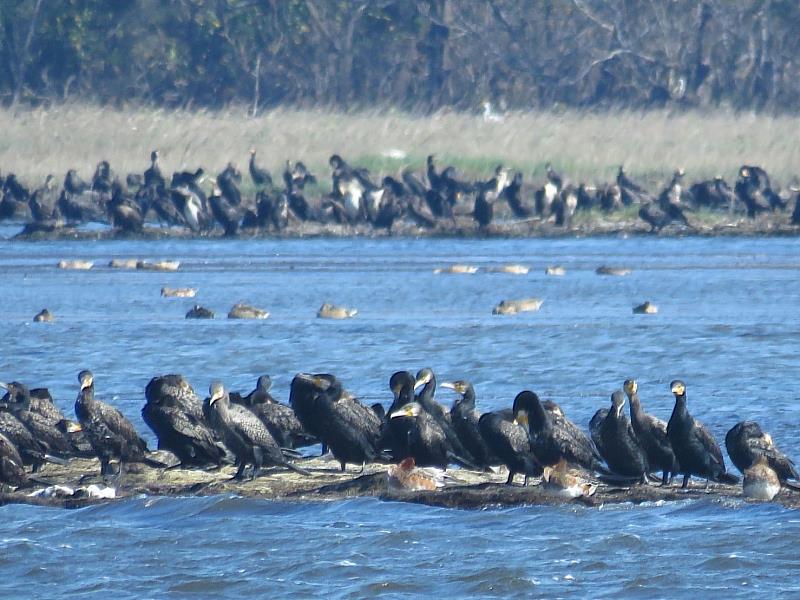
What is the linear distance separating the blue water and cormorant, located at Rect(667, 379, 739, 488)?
40 centimetres

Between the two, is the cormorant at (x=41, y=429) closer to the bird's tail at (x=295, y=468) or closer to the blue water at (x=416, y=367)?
the blue water at (x=416, y=367)

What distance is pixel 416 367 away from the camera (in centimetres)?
1653

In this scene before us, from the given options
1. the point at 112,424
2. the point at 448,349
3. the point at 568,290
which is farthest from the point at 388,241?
the point at 112,424

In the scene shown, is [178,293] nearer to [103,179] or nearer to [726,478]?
[103,179]

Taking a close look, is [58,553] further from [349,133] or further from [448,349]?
[349,133]

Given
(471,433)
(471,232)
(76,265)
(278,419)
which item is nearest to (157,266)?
(76,265)

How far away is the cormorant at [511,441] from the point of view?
1015cm

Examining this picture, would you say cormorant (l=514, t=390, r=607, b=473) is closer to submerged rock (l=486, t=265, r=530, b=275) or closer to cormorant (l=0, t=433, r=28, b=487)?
cormorant (l=0, t=433, r=28, b=487)

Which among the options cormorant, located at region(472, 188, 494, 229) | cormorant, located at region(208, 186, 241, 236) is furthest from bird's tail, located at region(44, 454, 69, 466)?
cormorant, located at region(208, 186, 241, 236)

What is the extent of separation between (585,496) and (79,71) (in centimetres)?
4206

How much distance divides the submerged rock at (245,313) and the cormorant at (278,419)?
908 cm

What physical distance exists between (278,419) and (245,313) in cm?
940

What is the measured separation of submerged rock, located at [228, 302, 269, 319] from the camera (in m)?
20.5

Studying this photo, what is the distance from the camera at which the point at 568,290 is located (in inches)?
902
